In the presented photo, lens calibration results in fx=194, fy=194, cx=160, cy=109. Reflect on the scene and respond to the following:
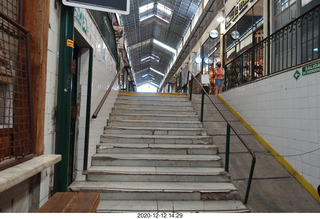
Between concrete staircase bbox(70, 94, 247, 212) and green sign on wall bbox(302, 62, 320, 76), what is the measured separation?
6.12 ft

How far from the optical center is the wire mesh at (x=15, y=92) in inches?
56.8

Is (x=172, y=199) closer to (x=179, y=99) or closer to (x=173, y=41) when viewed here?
(x=179, y=99)

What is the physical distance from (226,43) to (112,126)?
6809 millimetres

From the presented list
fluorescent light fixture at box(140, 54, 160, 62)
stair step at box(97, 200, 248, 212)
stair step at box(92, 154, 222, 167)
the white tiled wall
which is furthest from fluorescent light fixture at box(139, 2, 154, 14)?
stair step at box(97, 200, 248, 212)

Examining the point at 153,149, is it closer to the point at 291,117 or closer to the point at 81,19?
the point at 81,19

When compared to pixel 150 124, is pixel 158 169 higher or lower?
lower

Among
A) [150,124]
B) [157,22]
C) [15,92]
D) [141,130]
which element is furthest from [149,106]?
[157,22]

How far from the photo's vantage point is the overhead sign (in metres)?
1.76

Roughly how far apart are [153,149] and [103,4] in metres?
2.41

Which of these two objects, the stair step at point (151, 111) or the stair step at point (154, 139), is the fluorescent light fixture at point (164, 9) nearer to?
the stair step at point (151, 111)

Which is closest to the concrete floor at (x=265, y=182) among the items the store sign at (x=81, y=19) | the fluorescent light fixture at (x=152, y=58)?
the store sign at (x=81, y=19)

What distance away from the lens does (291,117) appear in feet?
10.6

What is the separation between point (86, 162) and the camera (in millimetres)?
2865

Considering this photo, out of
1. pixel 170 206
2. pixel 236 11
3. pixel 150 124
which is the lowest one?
pixel 170 206
